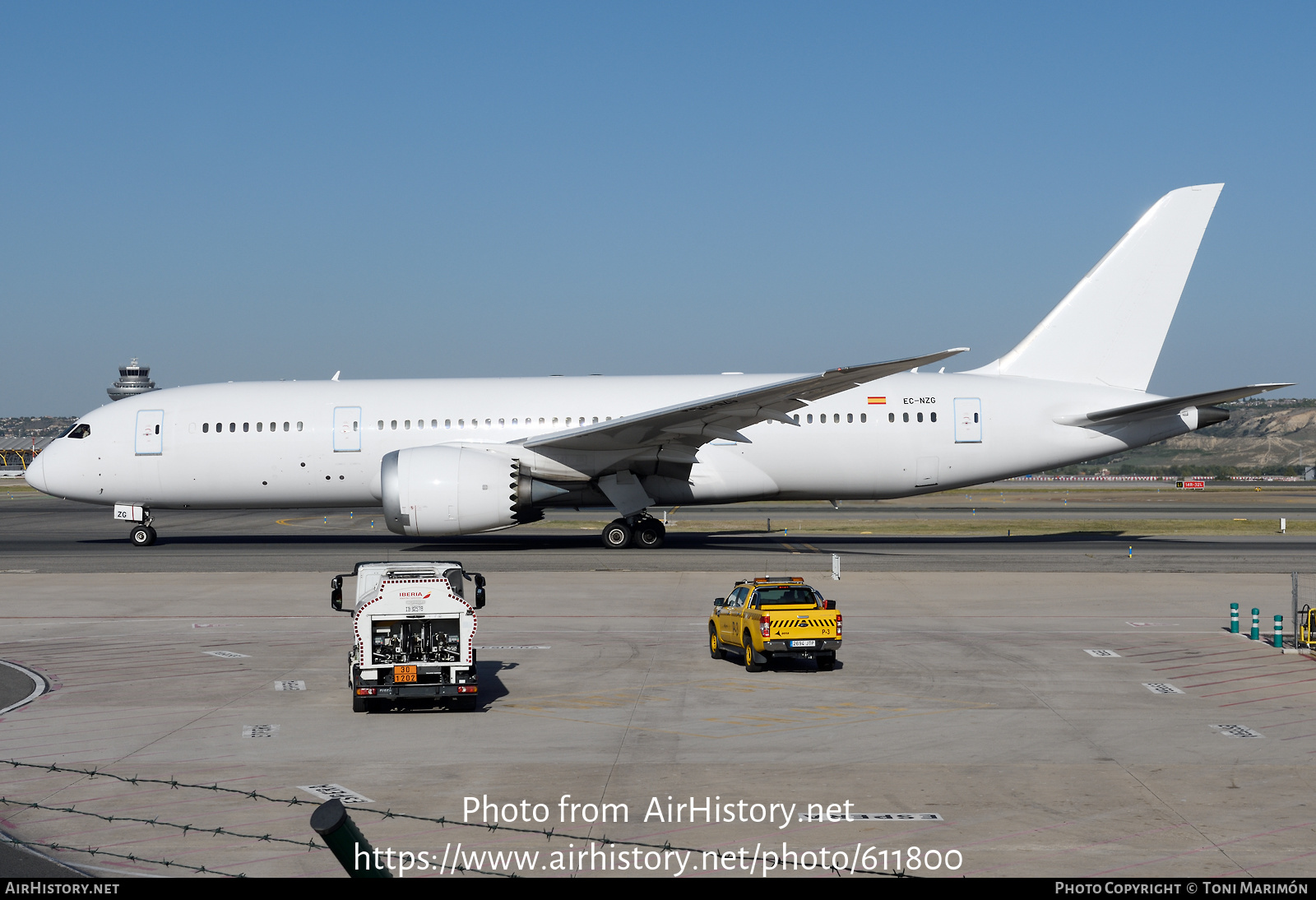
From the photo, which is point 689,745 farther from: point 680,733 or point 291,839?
point 291,839

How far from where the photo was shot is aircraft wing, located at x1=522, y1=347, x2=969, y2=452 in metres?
29.2

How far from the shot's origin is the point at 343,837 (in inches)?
134

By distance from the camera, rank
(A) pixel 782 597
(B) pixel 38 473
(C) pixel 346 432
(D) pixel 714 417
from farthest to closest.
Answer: (B) pixel 38 473 < (C) pixel 346 432 < (D) pixel 714 417 < (A) pixel 782 597

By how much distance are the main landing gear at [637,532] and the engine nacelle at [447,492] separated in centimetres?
418

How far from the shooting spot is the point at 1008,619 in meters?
21.2

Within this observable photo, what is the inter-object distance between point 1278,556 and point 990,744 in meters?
24.1

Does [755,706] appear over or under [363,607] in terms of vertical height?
under

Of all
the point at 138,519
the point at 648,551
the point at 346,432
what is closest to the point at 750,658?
the point at 648,551

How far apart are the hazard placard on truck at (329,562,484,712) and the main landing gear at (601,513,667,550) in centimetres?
1949

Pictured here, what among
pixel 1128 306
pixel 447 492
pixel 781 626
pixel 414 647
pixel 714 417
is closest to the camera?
pixel 414 647

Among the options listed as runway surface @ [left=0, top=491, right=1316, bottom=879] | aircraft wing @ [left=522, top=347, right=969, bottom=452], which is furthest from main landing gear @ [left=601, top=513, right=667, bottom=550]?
runway surface @ [left=0, top=491, right=1316, bottom=879]

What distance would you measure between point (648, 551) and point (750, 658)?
56.2 feet
